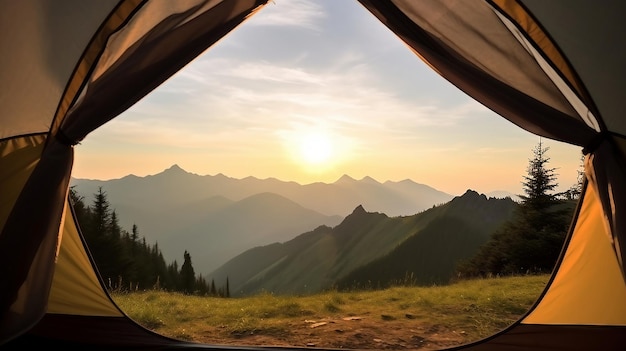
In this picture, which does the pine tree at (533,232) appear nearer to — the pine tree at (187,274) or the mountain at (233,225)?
the pine tree at (187,274)

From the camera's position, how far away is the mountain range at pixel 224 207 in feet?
477

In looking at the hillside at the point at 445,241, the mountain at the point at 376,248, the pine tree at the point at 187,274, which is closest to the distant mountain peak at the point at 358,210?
the mountain at the point at 376,248

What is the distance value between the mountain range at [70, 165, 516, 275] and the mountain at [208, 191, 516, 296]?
1185 inches

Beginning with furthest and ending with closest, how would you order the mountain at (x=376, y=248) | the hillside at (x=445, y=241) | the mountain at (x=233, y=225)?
the mountain at (x=233, y=225), the mountain at (x=376, y=248), the hillside at (x=445, y=241)

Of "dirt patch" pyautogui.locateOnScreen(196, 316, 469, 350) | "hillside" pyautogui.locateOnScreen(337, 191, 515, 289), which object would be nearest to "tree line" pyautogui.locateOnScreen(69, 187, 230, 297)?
"dirt patch" pyautogui.locateOnScreen(196, 316, 469, 350)

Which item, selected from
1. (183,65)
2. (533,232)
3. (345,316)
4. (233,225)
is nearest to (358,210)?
(233,225)

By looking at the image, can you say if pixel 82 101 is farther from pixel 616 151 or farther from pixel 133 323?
pixel 616 151

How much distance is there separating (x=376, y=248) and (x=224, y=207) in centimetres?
10518

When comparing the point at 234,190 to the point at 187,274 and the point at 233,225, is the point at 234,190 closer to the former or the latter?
the point at 233,225

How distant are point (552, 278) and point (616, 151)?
41.7 inches

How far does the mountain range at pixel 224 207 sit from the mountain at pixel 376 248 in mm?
30088

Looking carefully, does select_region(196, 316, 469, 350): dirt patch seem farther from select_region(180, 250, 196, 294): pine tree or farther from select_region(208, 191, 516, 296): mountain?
select_region(208, 191, 516, 296): mountain

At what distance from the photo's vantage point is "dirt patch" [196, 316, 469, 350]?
3.82 meters

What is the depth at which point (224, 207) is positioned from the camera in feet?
589
